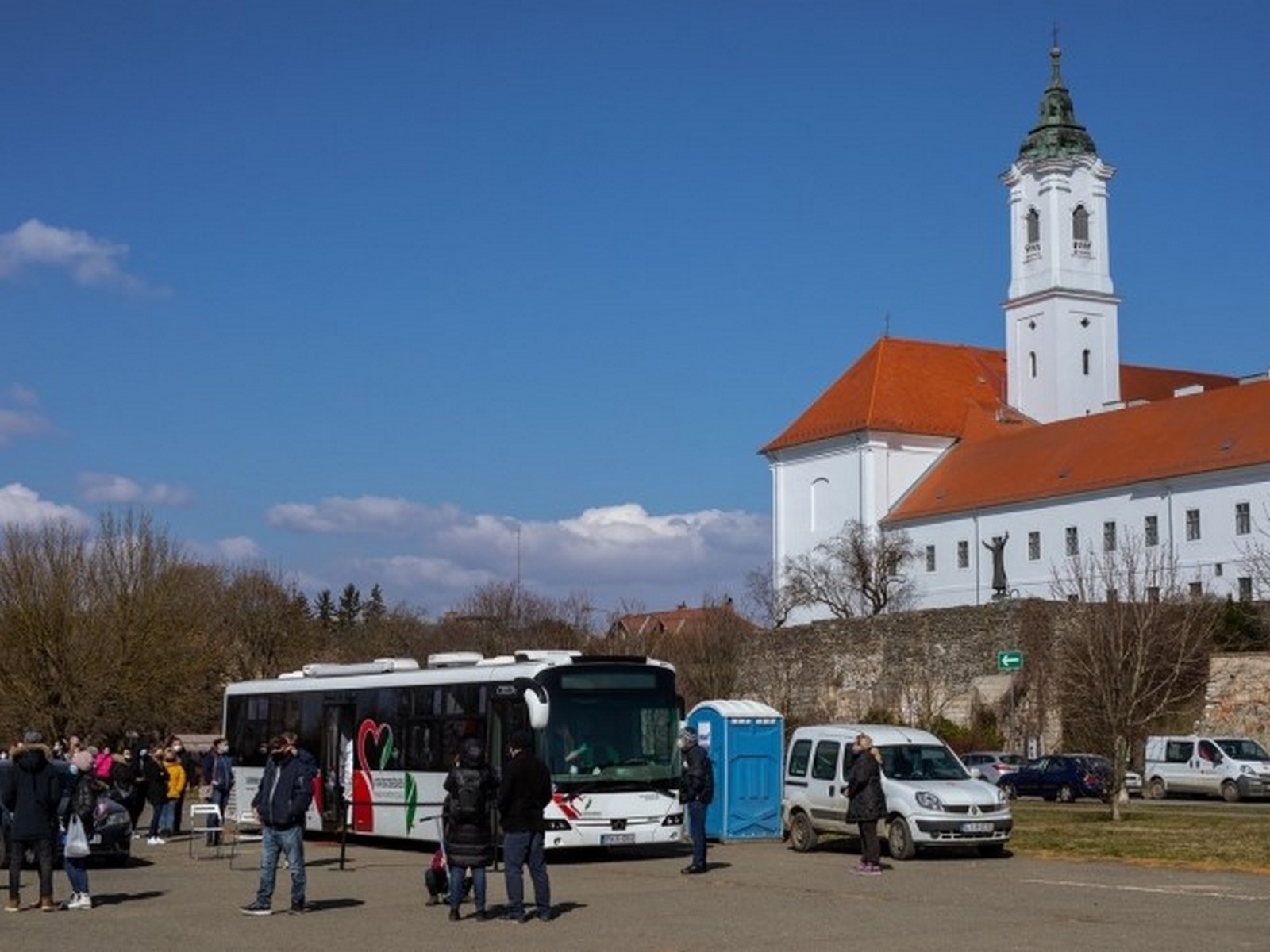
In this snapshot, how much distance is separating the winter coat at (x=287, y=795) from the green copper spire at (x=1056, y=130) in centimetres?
9473

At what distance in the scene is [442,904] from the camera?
20.0m

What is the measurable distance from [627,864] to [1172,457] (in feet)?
214

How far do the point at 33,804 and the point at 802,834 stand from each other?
11748mm

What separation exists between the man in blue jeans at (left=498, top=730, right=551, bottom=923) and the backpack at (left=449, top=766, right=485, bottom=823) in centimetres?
20

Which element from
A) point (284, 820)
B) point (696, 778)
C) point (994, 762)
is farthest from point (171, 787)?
point (994, 762)

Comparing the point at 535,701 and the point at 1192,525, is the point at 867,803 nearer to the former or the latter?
the point at 535,701

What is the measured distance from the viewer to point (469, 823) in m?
18.5

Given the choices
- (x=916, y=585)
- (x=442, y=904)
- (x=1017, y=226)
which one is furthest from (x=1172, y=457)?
(x=442, y=904)

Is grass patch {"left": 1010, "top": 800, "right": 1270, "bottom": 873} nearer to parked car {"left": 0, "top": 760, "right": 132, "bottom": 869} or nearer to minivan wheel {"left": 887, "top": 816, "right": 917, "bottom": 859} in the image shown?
minivan wheel {"left": 887, "top": 816, "right": 917, "bottom": 859}

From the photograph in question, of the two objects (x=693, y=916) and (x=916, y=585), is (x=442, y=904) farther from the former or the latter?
(x=916, y=585)

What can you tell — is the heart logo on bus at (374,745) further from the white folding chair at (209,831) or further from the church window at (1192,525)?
the church window at (1192,525)

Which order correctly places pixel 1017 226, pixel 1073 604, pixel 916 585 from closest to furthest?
pixel 1073 604
pixel 916 585
pixel 1017 226

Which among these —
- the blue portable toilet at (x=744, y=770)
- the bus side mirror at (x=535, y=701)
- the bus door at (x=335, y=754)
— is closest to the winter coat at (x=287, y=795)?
the bus side mirror at (x=535, y=701)

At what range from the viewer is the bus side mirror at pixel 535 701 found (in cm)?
2466
